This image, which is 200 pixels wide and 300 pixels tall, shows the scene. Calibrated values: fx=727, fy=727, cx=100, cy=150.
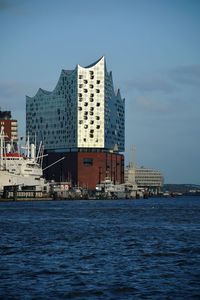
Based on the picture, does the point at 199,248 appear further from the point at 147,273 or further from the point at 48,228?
the point at 48,228

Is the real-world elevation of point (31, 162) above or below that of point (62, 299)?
above

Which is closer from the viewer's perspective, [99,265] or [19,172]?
[99,265]

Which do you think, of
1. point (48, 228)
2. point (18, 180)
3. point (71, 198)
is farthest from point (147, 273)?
point (71, 198)

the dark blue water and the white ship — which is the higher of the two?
the white ship

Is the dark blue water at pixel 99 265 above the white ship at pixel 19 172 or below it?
below

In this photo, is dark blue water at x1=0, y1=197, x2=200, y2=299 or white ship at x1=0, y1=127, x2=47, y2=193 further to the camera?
white ship at x1=0, y1=127, x2=47, y2=193

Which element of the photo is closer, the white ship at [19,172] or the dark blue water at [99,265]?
the dark blue water at [99,265]

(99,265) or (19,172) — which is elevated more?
(19,172)

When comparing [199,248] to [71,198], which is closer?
[199,248]

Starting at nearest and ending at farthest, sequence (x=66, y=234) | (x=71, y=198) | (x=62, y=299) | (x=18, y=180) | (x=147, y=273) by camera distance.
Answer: (x=62, y=299), (x=147, y=273), (x=66, y=234), (x=18, y=180), (x=71, y=198)

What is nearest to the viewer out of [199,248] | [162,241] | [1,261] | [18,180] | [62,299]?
[62,299]

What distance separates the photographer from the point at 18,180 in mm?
168500

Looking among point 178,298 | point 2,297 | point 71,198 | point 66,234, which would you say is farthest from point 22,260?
point 71,198

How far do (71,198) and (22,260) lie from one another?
154928 millimetres
